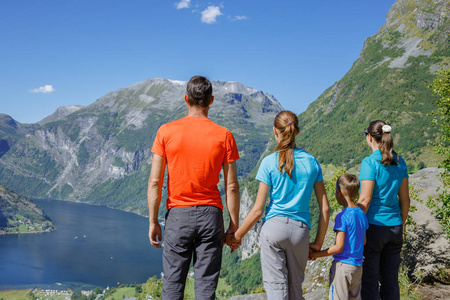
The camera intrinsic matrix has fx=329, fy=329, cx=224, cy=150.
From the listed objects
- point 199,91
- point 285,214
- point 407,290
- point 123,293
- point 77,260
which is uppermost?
point 199,91

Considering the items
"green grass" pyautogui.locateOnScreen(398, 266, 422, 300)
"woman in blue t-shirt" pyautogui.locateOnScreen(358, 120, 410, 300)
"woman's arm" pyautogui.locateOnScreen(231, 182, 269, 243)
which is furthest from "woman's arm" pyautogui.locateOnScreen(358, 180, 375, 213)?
"green grass" pyautogui.locateOnScreen(398, 266, 422, 300)

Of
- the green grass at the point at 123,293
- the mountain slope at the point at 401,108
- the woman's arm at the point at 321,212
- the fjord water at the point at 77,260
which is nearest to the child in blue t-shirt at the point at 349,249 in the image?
the woman's arm at the point at 321,212

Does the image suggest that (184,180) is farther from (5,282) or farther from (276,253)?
(5,282)

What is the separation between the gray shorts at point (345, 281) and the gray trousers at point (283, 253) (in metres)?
0.72

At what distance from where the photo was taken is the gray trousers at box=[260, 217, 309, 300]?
376cm

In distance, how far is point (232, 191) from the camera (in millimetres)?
4062

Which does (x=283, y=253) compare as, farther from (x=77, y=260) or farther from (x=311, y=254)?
(x=77, y=260)

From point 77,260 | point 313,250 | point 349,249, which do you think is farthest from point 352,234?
point 77,260

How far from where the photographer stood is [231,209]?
416 centimetres

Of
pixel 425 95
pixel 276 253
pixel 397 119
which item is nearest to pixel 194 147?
pixel 276 253

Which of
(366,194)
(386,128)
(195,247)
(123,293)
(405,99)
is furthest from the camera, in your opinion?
(405,99)

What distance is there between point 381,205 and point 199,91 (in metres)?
3.00

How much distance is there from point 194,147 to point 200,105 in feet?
1.95

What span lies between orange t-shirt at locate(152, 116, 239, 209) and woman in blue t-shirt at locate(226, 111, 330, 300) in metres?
0.56
